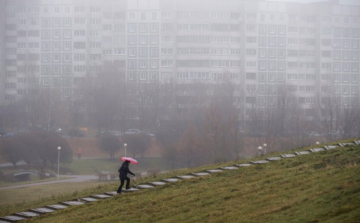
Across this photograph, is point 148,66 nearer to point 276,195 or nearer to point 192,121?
point 192,121

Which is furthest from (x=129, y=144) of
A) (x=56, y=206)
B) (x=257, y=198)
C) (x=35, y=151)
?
(x=257, y=198)

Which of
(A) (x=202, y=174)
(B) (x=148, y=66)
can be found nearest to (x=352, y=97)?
(B) (x=148, y=66)

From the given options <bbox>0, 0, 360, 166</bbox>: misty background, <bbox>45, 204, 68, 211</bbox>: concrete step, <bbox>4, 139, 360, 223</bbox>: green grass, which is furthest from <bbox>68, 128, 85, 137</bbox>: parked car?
<bbox>4, 139, 360, 223</bbox>: green grass

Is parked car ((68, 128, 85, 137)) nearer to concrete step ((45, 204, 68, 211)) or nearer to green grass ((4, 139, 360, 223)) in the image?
concrete step ((45, 204, 68, 211))

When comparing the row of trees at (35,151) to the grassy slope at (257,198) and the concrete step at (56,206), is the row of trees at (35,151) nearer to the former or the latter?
the concrete step at (56,206)

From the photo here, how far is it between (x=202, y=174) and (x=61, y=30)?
63.0 metres

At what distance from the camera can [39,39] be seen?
248 feet

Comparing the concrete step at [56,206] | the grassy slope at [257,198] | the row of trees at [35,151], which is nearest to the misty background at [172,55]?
the row of trees at [35,151]

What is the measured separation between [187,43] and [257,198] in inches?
2519

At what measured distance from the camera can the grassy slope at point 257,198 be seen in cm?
959

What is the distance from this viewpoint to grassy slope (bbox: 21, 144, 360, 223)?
9.59m

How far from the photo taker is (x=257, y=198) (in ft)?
37.6

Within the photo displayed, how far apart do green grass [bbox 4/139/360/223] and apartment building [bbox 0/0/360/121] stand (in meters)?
58.2

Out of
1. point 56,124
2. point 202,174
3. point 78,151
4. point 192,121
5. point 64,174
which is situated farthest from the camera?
point 56,124
